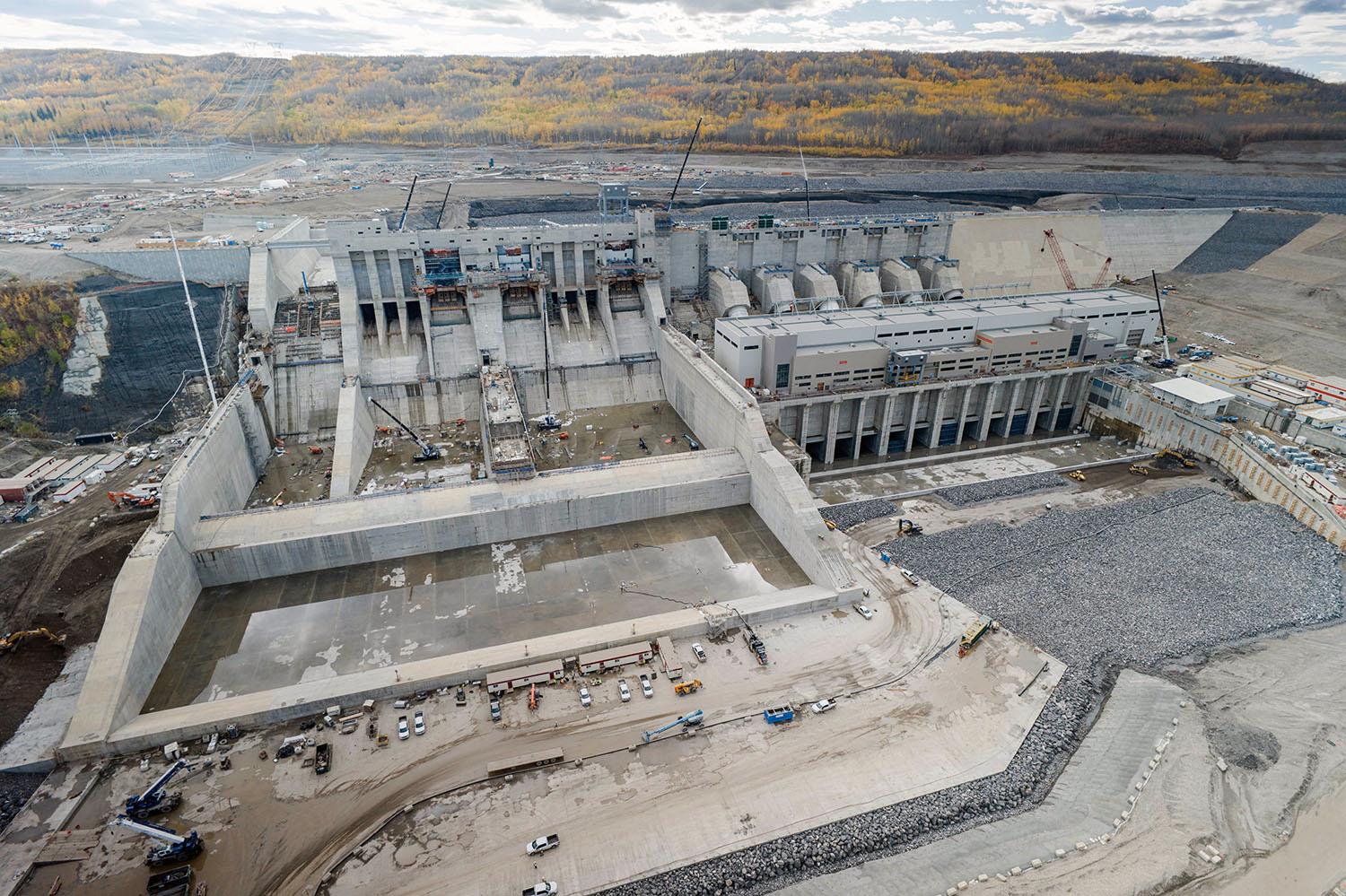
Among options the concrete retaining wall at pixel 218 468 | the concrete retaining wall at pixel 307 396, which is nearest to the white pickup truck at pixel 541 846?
the concrete retaining wall at pixel 218 468

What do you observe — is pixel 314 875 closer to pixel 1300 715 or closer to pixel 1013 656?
pixel 1013 656

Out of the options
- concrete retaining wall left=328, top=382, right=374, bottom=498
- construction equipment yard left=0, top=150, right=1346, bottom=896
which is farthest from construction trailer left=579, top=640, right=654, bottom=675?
concrete retaining wall left=328, top=382, right=374, bottom=498

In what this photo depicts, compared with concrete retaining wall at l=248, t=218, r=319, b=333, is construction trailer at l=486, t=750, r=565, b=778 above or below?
below

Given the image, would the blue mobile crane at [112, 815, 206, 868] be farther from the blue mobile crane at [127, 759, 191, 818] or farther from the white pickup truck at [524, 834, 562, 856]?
the white pickup truck at [524, 834, 562, 856]

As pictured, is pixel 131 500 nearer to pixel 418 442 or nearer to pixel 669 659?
pixel 418 442

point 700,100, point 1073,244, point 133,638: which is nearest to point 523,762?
point 133,638

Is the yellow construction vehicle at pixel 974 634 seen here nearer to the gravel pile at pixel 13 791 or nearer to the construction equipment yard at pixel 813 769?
the construction equipment yard at pixel 813 769
